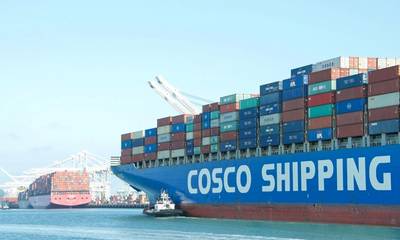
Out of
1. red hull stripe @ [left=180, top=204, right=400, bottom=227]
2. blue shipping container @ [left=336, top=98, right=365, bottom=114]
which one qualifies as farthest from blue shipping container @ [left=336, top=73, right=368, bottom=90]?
red hull stripe @ [left=180, top=204, right=400, bottom=227]

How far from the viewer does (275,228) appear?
1784 inches

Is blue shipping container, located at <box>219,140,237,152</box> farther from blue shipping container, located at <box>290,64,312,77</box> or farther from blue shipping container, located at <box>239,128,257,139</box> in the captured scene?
blue shipping container, located at <box>290,64,312,77</box>

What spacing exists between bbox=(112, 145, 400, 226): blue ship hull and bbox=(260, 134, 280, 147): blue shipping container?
1140 millimetres

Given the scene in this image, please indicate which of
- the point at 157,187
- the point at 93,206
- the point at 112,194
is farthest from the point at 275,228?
the point at 112,194

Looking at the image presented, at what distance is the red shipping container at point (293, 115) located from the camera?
49138 mm

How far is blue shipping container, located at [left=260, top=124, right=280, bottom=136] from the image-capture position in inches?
2026

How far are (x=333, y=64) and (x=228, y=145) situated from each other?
11541 millimetres

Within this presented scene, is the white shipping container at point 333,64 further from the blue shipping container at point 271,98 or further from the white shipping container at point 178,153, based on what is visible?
the white shipping container at point 178,153

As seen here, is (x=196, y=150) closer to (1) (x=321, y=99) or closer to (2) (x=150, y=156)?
(2) (x=150, y=156)

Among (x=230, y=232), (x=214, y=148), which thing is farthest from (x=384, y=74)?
(x=214, y=148)

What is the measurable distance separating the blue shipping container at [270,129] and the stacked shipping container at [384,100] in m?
Result: 9.42

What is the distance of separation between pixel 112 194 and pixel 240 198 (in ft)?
431

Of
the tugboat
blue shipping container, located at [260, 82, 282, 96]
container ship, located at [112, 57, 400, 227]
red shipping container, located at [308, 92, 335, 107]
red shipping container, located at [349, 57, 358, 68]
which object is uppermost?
red shipping container, located at [349, 57, 358, 68]

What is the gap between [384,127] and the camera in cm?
4225
